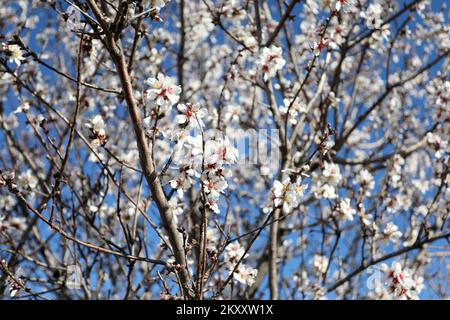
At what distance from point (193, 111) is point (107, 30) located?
49cm

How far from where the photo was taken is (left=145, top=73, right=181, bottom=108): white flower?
2.07 metres

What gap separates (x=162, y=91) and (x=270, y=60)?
4.11 feet

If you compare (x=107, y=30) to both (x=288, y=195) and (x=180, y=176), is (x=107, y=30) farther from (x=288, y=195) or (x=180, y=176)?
(x=288, y=195)

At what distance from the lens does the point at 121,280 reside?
4.89 m

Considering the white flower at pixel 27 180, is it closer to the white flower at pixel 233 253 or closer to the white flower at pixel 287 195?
the white flower at pixel 233 253

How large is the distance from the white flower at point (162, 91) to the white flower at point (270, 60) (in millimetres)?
1196

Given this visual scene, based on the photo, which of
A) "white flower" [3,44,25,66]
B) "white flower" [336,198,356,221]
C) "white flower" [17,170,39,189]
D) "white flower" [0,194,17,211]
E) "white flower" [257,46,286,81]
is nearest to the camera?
"white flower" [3,44,25,66]

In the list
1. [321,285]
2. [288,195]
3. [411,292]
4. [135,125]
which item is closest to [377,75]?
[321,285]

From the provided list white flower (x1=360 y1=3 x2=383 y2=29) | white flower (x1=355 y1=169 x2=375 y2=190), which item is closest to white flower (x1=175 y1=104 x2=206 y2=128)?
white flower (x1=360 y1=3 x2=383 y2=29)

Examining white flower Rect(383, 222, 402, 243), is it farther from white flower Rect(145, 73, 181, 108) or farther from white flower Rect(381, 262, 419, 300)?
white flower Rect(145, 73, 181, 108)

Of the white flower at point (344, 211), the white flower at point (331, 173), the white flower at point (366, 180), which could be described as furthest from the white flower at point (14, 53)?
the white flower at point (366, 180)

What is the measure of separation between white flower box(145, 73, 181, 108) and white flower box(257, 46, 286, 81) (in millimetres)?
1196

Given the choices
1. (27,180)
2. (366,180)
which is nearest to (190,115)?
(27,180)

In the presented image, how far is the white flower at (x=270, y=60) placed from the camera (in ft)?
10.2
